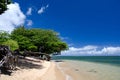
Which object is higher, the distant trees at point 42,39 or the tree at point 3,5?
the distant trees at point 42,39

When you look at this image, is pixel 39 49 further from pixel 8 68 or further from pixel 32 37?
pixel 8 68

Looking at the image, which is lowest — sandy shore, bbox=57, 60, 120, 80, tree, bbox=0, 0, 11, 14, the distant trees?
sandy shore, bbox=57, 60, 120, 80

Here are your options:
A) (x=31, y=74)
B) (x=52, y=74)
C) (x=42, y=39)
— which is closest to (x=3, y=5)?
(x=31, y=74)

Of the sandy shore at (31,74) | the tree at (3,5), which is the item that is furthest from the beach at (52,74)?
the tree at (3,5)

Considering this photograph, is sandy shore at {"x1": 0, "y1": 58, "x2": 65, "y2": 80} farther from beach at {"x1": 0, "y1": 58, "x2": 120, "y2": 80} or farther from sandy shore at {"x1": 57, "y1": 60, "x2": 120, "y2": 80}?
sandy shore at {"x1": 57, "y1": 60, "x2": 120, "y2": 80}

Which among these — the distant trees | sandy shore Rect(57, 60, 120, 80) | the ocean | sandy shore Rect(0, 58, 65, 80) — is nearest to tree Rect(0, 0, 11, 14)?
sandy shore Rect(0, 58, 65, 80)

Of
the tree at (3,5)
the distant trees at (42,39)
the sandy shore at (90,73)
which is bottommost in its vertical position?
the sandy shore at (90,73)

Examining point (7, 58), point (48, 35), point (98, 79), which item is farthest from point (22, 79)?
point (48, 35)

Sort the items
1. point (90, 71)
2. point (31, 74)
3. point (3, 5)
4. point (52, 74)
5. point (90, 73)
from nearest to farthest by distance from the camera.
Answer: point (31, 74)
point (3, 5)
point (52, 74)
point (90, 73)
point (90, 71)

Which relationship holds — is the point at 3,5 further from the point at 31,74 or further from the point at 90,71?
the point at 90,71

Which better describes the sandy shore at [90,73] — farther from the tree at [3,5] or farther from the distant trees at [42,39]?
the distant trees at [42,39]

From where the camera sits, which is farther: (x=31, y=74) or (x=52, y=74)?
(x=52, y=74)

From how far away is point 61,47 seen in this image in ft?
196

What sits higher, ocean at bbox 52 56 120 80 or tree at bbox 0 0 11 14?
tree at bbox 0 0 11 14
